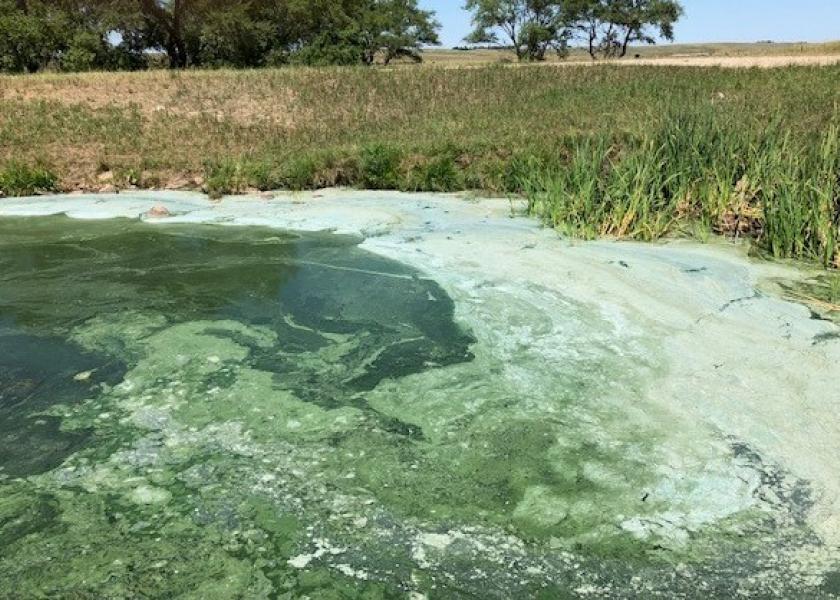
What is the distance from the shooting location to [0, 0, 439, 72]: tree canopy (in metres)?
21.4

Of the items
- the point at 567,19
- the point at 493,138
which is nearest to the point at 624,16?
the point at 567,19

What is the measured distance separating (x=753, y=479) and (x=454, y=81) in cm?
1308

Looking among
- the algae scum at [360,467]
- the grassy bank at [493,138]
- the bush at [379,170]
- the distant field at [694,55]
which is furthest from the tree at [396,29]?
the algae scum at [360,467]

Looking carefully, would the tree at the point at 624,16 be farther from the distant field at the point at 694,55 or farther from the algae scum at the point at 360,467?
the algae scum at the point at 360,467

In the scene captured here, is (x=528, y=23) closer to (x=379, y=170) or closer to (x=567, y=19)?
(x=567, y=19)

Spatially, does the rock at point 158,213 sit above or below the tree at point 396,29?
below

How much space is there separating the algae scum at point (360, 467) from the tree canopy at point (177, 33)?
19.7 m

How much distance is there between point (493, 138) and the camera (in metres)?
9.75

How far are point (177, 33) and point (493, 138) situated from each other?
57.5 feet

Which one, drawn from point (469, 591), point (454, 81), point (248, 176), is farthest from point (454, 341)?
point (454, 81)

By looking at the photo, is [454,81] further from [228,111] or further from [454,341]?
[454,341]

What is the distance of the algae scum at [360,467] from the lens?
239cm

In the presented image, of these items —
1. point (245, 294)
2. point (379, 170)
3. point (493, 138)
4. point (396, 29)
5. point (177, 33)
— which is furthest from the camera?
point (396, 29)

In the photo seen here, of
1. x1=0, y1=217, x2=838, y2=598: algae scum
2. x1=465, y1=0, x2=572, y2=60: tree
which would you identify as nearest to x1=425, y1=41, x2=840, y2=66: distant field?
x1=465, y1=0, x2=572, y2=60: tree
